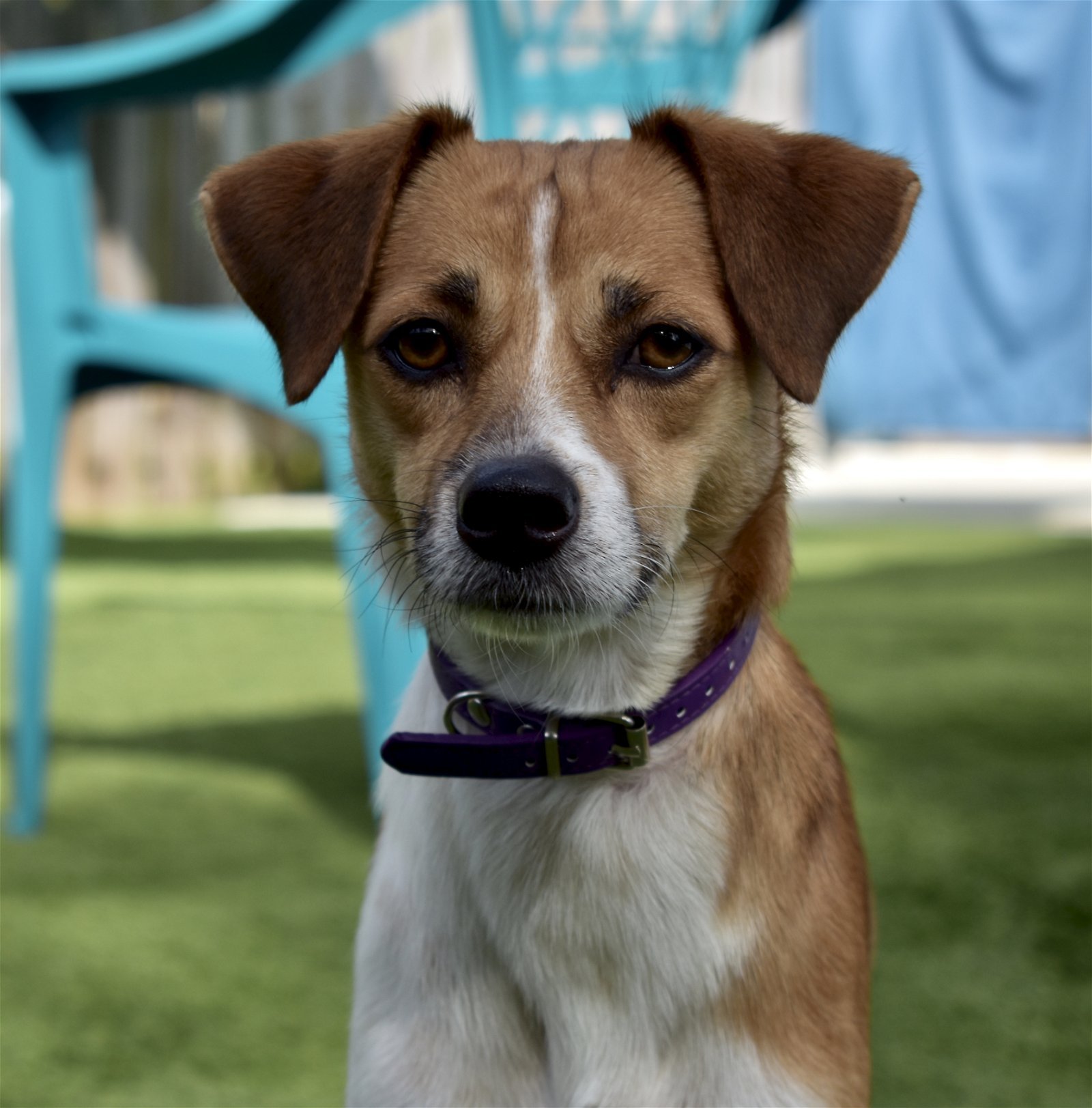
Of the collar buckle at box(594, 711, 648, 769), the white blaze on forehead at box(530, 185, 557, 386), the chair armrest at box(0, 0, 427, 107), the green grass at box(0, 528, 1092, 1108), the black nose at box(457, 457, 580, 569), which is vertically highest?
the chair armrest at box(0, 0, 427, 107)

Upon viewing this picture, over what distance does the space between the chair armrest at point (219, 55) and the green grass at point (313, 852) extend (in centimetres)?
185

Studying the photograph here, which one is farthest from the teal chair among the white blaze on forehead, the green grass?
the white blaze on forehead

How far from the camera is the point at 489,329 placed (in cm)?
189

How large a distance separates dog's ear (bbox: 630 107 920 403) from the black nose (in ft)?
1.13

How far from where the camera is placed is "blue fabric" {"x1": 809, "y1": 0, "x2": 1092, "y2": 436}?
6.52 m

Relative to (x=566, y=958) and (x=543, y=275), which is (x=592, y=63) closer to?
(x=543, y=275)

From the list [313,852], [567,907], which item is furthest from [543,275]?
[313,852]

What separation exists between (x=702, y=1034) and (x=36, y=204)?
2.75m

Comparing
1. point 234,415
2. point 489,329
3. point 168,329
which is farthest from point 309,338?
point 234,415

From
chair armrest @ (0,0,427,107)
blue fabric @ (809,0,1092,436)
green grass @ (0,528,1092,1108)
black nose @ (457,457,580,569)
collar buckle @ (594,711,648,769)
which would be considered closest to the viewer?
black nose @ (457,457,580,569)

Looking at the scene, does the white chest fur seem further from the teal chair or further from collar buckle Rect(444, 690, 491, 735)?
the teal chair

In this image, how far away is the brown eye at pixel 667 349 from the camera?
1894 mm

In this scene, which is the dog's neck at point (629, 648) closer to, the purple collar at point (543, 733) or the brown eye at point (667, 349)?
the purple collar at point (543, 733)

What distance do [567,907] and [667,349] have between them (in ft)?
2.38
